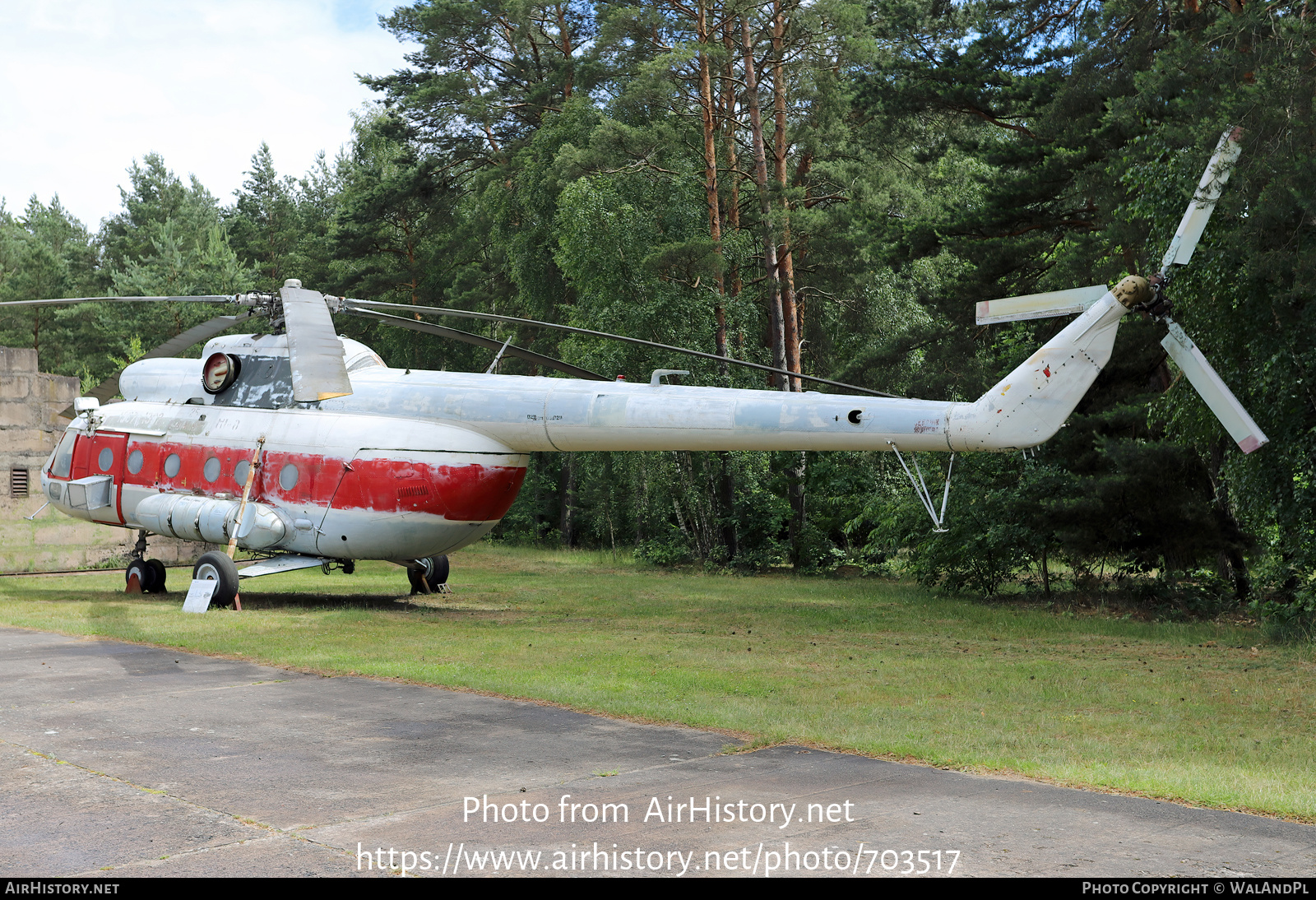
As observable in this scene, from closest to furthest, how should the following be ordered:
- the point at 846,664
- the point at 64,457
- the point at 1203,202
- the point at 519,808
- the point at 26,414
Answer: the point at 519,808
the point at 846,664
the point at 1203,202
the point at 64,457
the point at 26,414

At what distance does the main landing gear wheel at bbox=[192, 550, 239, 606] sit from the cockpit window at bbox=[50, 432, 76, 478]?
186 inches

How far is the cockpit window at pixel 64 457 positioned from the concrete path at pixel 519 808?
11.5 metres

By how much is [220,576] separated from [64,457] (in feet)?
17.7

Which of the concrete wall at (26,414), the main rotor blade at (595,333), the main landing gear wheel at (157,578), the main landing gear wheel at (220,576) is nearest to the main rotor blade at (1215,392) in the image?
the main rotor blade at (595,333)

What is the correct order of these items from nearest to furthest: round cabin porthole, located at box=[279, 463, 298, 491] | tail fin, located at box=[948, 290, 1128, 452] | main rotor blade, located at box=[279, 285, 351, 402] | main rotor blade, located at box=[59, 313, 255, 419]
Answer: tail fin, located at box=[948, 290, 1128, 452]
main rotor blade, located at box=[279, 285, 351, 402]
round cabin porthole, located at box=[279, 463, 298, 491]
main rotor blade, located at box=[59, 313, 255, 419]

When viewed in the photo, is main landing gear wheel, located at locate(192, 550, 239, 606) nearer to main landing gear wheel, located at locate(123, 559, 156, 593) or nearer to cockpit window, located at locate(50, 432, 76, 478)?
main landing gear wheel, located at locate(123, 559, 156, 593)

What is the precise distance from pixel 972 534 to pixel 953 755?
12.8 meters

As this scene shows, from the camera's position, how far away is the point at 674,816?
227 inches

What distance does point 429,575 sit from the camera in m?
19.1

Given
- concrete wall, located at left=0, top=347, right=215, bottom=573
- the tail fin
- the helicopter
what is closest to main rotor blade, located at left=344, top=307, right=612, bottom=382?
the helicopter

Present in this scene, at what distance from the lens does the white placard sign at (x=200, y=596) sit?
15.4 m

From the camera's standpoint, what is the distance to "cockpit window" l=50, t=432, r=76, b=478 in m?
18.9

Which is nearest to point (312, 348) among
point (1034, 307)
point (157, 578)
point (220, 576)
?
point (220, 576)

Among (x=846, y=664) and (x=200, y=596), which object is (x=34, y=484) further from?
(x=846, y=664)
